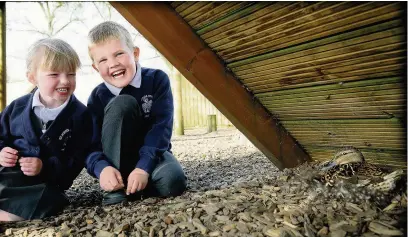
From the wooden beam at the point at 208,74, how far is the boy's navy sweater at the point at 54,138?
762 mm

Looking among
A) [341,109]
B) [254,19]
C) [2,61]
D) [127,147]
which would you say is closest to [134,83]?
[127,147]

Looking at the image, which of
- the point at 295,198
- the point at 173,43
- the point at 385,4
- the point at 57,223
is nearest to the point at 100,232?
the point at 57,223

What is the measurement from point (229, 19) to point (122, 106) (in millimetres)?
839

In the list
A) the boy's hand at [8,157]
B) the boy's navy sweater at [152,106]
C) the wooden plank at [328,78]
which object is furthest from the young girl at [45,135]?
the wooden plank at [328,78]

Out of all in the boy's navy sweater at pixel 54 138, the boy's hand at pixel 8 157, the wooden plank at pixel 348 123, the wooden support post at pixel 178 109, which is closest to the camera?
the wooden plank at pixel 348 123

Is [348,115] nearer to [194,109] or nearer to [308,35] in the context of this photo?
[308,35]

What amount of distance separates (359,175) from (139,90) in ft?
4.68

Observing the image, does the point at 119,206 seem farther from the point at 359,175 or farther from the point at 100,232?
the point at 359,175

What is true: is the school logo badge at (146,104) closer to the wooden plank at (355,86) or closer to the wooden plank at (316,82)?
the wooden plank at (316,82)

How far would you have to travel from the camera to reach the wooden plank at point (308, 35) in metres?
1.14

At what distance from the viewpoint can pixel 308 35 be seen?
4.48 feet

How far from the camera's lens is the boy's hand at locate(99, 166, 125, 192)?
177 cm

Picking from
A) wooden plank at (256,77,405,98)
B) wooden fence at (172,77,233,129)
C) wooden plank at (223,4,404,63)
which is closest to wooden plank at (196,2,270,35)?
wooden plank at (223,4,404,63)

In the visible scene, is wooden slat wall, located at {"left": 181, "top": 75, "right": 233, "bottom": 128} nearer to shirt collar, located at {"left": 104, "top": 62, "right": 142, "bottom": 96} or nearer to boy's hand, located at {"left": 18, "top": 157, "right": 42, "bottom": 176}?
shirt collar, located at {"left": 104, "top": 62, "right": 142, "bottom": 96}
